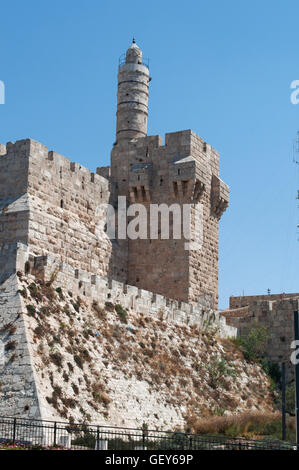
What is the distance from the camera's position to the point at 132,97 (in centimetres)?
2695

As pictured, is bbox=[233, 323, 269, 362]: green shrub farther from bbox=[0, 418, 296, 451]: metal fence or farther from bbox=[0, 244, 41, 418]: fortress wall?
bbox=[0, 418, 296, 451]: metal fence

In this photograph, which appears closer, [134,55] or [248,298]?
[134,55]

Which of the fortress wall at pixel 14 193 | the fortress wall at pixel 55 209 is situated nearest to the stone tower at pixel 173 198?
the fortress wall at pixel 55 209

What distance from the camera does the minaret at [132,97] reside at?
26.7 m

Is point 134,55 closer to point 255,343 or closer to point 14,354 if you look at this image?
point 255,343

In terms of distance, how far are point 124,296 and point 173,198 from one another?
577cm

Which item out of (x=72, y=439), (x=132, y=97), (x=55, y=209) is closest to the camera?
(x=72, y=439)

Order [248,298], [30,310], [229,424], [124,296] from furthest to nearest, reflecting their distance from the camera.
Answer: [248,298] → [124,296] → [229,424] → [30,310]

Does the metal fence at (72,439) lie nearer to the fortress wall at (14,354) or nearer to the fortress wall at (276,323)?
the fortress wall at (14,354)

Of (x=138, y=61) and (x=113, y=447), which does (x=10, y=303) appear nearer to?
(x=113, y=447)

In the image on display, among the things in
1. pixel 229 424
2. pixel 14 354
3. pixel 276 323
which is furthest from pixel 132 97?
pixel 14 354

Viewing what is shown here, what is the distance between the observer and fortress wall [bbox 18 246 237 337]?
16984 millimetres
